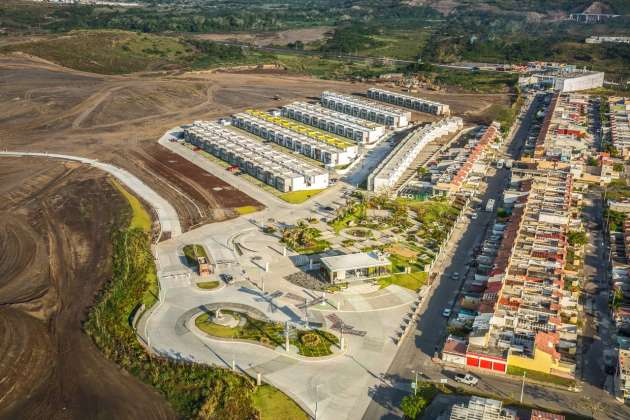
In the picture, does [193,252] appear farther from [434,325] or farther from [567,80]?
[567,80]

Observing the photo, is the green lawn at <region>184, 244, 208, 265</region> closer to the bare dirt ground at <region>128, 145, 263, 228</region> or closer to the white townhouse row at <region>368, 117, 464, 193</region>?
the bare dirt ground at <region>128, 145, 263, 228</region>

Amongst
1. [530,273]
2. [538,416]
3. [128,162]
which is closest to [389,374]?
[538,416]

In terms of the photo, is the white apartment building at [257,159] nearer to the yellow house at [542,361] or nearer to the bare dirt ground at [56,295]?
the bare dirt ground at [56,295]

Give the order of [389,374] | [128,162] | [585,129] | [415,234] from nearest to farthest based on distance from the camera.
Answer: [389,374]
[415,234]
[128,162]
[585,129]

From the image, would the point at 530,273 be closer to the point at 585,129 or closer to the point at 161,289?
the point at 161,289

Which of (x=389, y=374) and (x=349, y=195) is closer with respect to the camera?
(x=389, y=374)

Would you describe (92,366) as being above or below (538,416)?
below

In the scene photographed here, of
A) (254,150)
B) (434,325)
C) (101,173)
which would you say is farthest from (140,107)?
(434,325)
